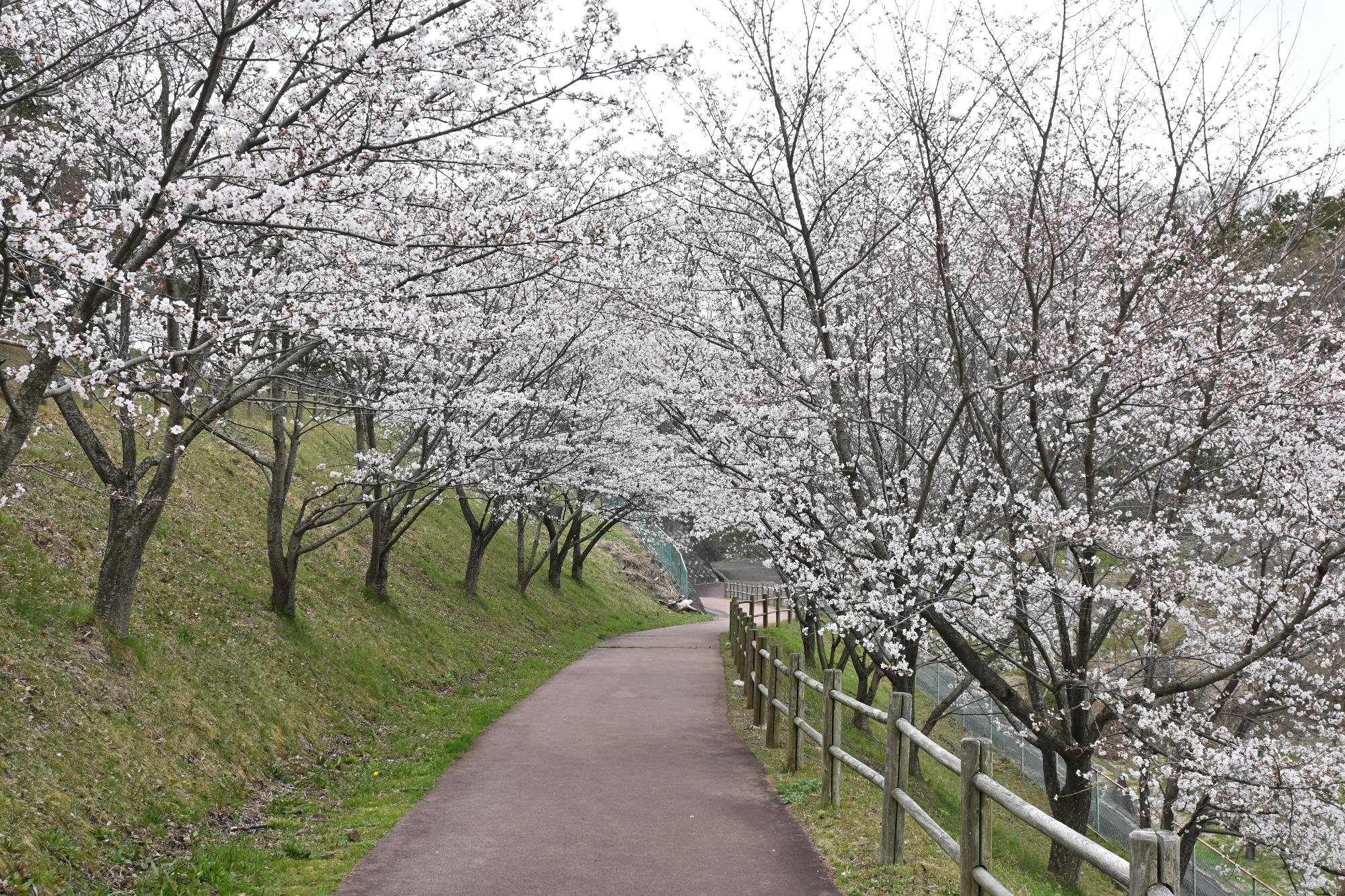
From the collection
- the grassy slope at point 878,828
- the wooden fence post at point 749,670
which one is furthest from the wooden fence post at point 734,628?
the wooden fence post at point 749,670

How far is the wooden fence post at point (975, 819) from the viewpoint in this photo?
564cm

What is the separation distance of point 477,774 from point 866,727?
10206 millimetres

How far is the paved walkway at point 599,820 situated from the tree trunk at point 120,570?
3.36 meters

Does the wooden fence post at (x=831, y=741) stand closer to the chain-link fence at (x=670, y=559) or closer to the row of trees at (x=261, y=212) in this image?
the row of trees at (x=261, y=212)

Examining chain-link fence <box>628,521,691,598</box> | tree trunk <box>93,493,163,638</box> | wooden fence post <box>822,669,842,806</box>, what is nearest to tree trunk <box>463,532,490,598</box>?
tree trunk <box>93,493,163,638</box>

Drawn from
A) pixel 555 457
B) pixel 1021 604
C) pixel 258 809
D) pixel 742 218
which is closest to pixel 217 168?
pixel 258 809

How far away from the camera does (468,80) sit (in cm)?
700

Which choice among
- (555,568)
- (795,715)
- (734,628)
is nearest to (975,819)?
(795,715)

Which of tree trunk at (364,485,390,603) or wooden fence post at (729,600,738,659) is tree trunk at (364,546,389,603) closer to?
tree trunk at (364,485,390,603)

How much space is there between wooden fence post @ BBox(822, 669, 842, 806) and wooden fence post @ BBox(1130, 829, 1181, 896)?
16.6 ft

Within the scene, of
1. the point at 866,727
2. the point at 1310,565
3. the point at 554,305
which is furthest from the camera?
the point at 866,727

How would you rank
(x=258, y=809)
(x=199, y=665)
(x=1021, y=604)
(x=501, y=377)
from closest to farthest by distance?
(x=258, y=809)
(x=199, y=665)
(x=1021, y=604)
(x=501, y=377)

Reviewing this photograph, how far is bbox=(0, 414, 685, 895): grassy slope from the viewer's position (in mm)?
6562

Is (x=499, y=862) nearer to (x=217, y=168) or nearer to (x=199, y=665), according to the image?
(x=199, y=665)
